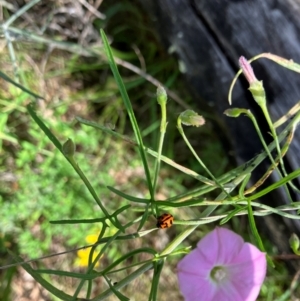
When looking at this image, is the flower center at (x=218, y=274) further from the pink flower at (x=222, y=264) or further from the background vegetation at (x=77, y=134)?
the background vegetation at (x=77, y=134)

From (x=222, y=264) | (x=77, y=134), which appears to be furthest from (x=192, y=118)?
(x=77, y=134)

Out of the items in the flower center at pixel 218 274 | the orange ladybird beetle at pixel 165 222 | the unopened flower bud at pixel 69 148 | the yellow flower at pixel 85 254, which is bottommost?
the yellow flower at pixel 85 254

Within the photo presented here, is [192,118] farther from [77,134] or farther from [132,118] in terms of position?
[77,134]

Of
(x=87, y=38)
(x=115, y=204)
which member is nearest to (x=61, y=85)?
(x=87, y=38)

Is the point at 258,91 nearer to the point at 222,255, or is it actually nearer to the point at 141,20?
the point at 222,255

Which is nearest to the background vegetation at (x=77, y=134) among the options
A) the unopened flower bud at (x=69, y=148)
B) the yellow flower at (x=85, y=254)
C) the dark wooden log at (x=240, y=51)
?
the yellow flower at (x=85, y=254)

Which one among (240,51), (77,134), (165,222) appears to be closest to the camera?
(165,222)
